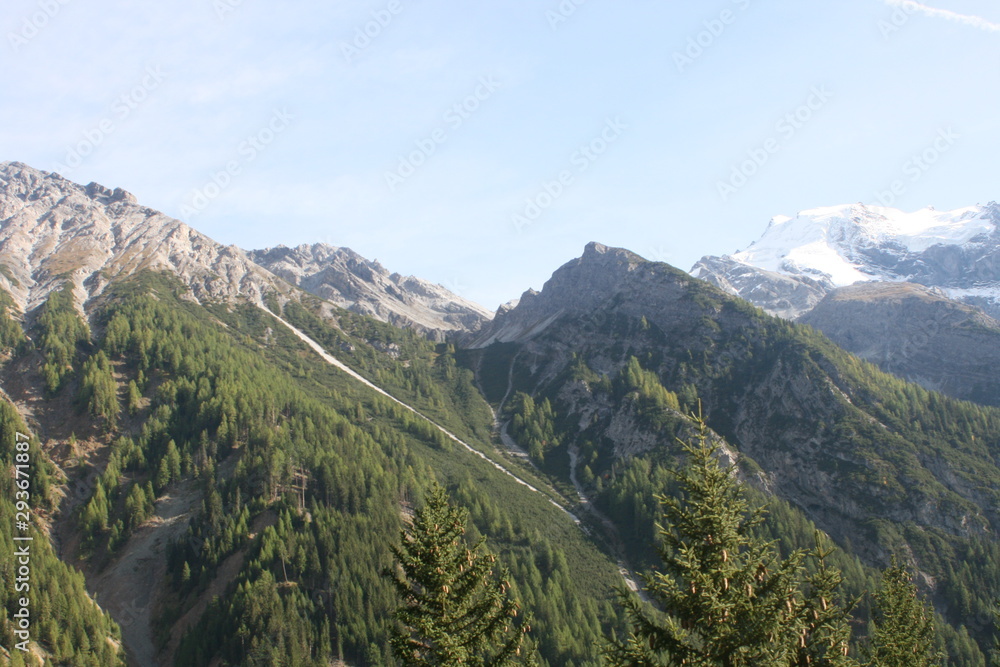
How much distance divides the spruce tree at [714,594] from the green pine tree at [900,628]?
20005 millimetres

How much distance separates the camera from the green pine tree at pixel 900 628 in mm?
35781

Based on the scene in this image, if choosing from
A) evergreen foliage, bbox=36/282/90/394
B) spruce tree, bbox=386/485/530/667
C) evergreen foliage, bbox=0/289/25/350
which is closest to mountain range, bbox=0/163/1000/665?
evergreen foliage, bbox=36/282/90/394

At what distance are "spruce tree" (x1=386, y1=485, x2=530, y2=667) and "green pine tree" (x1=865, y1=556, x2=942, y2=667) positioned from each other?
2489 cm

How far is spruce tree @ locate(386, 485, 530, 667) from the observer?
22328 mm

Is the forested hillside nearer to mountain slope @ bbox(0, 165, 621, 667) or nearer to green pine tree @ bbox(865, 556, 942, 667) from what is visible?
mountain slope @ bbox(0, 165, 621, 667)

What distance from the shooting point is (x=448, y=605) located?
75.6 ft

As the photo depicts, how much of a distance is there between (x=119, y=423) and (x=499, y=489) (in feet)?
332

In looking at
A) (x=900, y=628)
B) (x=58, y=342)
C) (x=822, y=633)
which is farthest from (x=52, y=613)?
(x=900, y=628)

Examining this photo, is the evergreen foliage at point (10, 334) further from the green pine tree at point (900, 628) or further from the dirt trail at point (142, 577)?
the green pine tree at point (900, 628)

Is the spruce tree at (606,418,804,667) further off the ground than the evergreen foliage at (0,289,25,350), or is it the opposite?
the spruce tree at (606,418,804,667)

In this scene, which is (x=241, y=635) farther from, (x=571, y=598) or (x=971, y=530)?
(x=971, y=530)

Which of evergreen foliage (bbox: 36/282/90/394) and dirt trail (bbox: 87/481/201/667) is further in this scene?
evergreen foliage (bbox: 36/282/90/394)

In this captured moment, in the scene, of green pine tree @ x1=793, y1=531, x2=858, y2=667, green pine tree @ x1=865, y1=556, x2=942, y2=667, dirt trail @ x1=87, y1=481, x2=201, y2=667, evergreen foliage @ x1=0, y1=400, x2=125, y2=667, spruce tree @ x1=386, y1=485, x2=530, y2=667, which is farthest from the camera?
dirt trail @ x1=87, y1=481, x2=201, y2=667

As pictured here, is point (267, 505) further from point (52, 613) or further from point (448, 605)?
point (448, 605)
